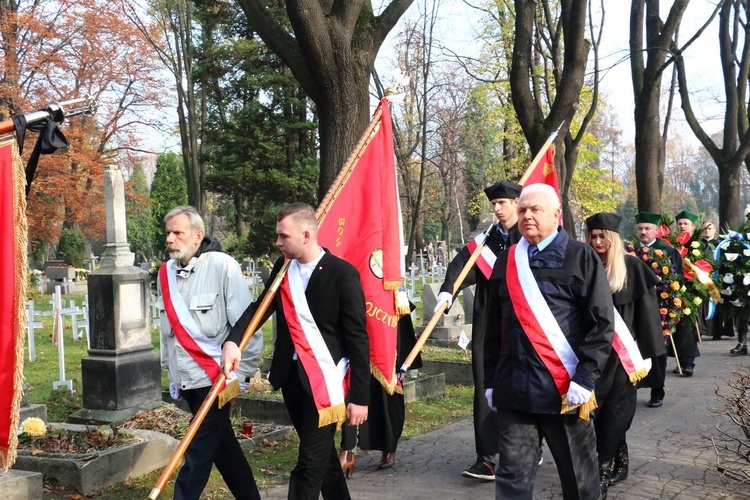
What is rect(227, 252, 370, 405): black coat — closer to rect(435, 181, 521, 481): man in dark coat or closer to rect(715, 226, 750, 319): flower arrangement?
rect(435, 181, 521, 481): man in dark coat

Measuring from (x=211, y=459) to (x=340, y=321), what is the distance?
1166 millimetres

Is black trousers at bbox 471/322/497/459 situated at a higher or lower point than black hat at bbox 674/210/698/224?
lower

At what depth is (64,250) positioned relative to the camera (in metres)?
36.2

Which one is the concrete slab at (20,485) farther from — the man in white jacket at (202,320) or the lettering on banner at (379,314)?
the lettering on banner at (379,314)

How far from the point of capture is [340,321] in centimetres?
446

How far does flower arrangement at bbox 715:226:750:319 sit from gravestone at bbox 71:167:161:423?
9.35 meters

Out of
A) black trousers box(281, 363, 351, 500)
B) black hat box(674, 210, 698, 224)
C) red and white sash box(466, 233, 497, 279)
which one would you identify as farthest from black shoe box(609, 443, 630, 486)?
black hat box(674, 210, 698, 224)

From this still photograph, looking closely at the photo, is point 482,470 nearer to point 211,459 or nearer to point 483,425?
point 483,425

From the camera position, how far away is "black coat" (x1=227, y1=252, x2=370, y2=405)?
4367 mm

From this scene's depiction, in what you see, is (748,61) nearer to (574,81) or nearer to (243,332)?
(574,81)

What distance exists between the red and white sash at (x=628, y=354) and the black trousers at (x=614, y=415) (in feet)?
0.48

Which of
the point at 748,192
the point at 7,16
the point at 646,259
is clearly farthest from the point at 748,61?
the point at 748,192

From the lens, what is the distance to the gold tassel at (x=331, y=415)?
14.0 feet

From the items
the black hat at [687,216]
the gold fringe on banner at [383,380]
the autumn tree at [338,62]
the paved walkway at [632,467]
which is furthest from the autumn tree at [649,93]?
the gold fringe on banner at [383,380]
